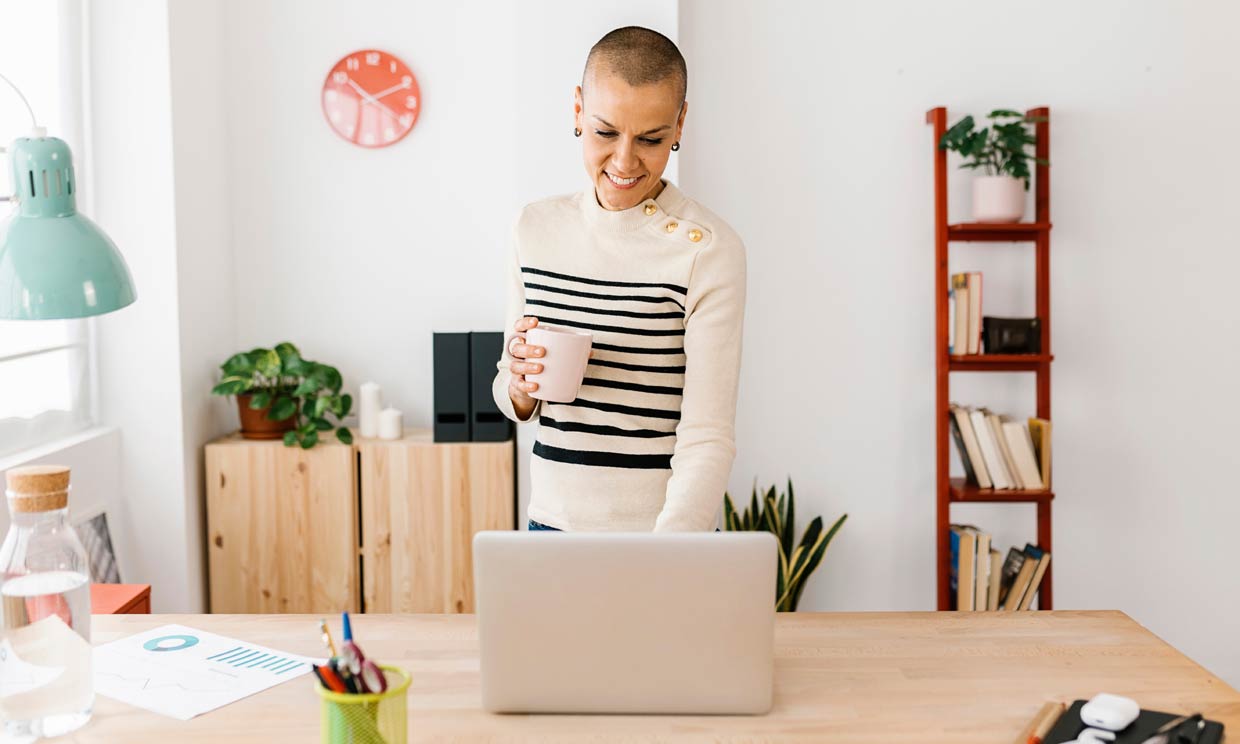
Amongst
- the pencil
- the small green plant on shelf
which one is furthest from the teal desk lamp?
the small green plant on shelf

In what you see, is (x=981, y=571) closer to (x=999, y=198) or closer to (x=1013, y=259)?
(x=1013, y=259)

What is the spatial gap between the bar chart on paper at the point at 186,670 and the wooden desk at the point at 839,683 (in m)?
0.03

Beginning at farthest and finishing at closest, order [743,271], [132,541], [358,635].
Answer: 1. [132,541]
2. [743,271]
3. [358,635]

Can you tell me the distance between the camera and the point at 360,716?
111 centimetres

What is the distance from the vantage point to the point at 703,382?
1.68 metres

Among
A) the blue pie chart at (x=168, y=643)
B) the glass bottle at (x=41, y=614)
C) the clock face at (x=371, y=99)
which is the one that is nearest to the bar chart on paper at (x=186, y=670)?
the blue pie chart at (x=168, y=643)

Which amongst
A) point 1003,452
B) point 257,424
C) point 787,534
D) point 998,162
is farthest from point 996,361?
point 257,424

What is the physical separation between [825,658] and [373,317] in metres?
2.40

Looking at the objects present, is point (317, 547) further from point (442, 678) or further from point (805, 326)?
point (442, 678)

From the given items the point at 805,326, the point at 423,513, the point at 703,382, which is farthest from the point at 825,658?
the point at 805,326

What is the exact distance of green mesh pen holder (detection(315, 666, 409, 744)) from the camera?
1.10 meters

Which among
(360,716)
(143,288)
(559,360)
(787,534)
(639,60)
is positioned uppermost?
(639,60)

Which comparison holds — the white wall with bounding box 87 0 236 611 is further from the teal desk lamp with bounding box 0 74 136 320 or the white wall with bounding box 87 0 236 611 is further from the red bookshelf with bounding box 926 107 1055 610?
the red bookshelf with bounding box 926 107 1055 610

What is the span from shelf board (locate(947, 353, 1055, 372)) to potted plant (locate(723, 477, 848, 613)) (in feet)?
1.90
